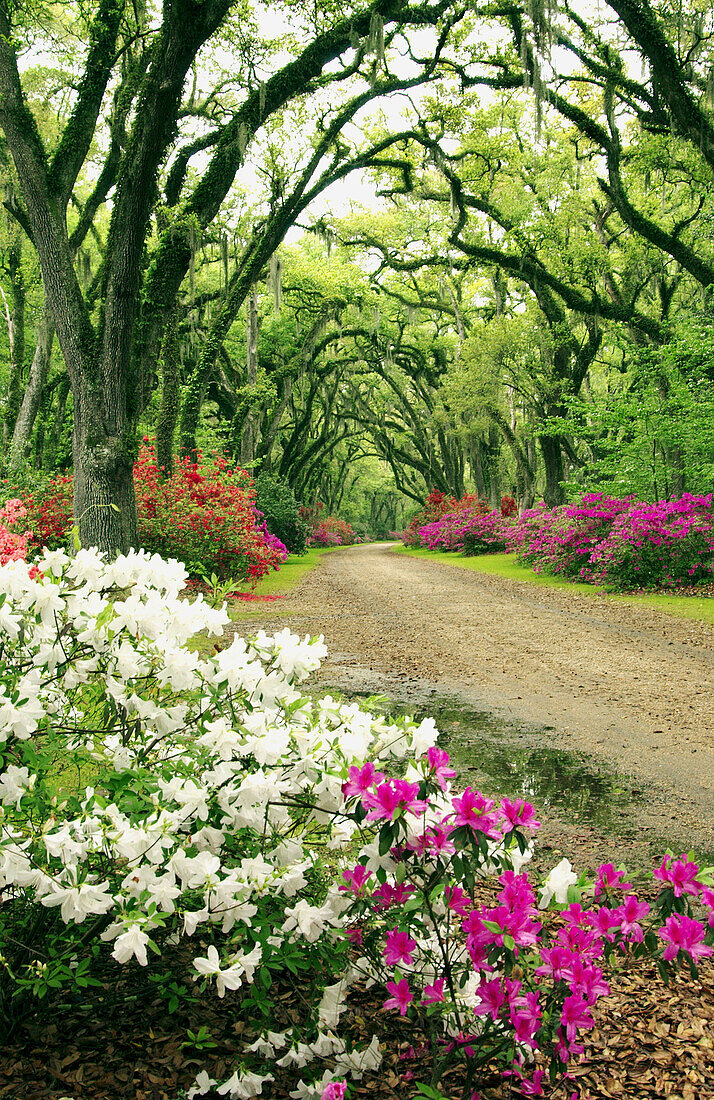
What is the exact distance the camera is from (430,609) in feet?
39.9

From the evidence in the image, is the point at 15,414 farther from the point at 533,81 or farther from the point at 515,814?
the point at 515,814

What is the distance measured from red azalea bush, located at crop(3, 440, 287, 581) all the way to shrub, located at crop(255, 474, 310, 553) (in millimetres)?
9447

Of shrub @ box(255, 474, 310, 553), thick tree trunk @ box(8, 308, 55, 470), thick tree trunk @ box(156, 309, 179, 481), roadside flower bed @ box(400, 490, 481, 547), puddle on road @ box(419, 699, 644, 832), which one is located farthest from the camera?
roadside flower bed @ box(400, 490, 481, 547)

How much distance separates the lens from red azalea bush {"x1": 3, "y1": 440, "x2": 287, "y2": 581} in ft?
41.0

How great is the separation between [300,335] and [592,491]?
14844 millimetres

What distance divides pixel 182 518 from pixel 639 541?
8422 mm

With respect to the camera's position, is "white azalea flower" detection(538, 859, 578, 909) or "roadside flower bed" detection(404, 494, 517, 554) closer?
"white azalea flower" detection(538, 859, 578, 909)

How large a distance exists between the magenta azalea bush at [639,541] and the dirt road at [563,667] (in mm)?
1165

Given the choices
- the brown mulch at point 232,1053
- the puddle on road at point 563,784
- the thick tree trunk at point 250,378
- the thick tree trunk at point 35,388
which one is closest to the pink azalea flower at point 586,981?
the brown mulch at point 232,1053

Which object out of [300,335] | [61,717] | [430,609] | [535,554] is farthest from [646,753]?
[300,335]

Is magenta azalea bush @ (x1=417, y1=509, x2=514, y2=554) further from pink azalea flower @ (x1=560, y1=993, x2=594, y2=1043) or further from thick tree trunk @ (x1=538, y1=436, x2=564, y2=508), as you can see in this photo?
pink azalea flower @ (x1=560, y1=993, x2=594, y2=1043)

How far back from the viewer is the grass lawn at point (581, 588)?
10625 mm

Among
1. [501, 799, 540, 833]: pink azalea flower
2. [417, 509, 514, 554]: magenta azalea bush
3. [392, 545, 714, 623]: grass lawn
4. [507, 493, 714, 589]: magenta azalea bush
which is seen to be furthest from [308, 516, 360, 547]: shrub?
[501, 799, 540, 833]: pink azalea flower

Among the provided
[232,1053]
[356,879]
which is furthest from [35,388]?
[356,879]
